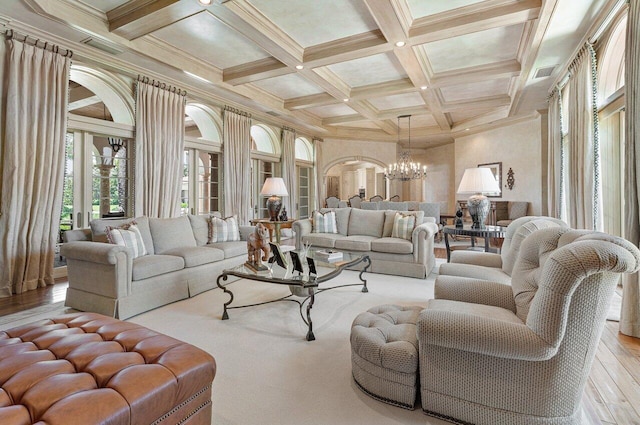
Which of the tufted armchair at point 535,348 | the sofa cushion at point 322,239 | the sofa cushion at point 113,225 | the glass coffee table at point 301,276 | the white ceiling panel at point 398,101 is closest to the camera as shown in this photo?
the tufted armchair at point 535,348

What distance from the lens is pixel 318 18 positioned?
4.04 m

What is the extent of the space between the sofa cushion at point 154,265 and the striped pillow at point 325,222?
97.6 inches

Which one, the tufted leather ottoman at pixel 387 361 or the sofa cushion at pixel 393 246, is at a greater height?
the sofa cushion at pixel 393 246

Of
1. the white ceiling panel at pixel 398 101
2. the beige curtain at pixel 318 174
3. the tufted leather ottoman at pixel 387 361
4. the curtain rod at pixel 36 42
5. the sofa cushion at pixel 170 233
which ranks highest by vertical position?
the white ceiling panel at pixel 398 101

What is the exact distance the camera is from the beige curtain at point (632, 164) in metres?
2.45

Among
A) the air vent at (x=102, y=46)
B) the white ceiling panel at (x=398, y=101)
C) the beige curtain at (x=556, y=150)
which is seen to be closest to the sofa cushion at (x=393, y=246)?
the beige curtain at (x=556, y=150)

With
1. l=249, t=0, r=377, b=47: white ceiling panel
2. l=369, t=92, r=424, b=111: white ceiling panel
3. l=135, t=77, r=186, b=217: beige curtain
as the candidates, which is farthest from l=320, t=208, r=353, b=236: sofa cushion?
l=369, t=92, r=424, b=111: white ceiling panel

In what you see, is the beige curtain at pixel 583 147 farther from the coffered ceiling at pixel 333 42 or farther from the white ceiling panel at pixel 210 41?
the white ceiling panel at pixel 210 41

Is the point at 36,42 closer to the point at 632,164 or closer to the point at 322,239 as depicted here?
the point at 322,239

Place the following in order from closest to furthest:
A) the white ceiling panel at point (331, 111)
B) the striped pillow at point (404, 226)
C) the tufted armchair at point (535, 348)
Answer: the tufted armchair at point (535, 348)
the striped pillow at point (404, 226)
the white ceiling panel at point (331, 111)

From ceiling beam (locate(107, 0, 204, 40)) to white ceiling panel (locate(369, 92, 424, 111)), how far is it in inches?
185

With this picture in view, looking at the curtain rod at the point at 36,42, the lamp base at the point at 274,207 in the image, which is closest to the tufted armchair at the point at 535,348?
the lamp base at the point at 274,207

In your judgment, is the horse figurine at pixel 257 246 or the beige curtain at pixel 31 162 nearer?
the horse figurine at pixel 257 246

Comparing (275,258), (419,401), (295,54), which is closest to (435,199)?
(295,54)
